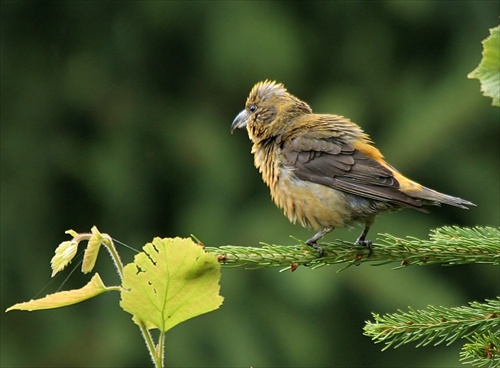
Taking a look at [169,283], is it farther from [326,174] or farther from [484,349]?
[326,174]

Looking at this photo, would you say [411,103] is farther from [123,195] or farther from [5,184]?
[5,184]

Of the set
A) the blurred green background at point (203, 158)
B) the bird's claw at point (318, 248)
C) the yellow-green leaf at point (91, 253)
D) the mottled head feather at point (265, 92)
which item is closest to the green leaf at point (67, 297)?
the yellow-green leaf at point (91, 253)

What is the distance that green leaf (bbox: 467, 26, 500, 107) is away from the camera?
1.70 meters

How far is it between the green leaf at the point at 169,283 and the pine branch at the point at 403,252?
1.00 meters

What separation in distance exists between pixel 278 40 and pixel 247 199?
137 centimetres

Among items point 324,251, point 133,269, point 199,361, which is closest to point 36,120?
point 199,361

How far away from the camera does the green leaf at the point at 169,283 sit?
63.5 inches

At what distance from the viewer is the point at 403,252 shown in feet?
9.75

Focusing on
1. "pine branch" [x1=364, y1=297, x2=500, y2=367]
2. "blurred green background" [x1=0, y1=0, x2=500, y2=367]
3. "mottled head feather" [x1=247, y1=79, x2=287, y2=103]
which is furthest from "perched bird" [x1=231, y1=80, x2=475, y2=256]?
"blurred green background" [x1=0, y1=0, x2=500, y2=367]

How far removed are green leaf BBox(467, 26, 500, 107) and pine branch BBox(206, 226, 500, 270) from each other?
0.94m

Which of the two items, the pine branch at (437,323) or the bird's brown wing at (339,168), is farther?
the bird's brown wing at (339,168)

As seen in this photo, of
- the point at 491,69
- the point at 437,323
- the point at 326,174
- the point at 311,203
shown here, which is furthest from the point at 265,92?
the point at 491,69

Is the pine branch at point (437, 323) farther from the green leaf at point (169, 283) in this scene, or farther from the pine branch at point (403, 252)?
the green leaf at point (169, 283)

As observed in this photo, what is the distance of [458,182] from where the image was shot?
26.9 ft
